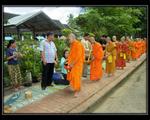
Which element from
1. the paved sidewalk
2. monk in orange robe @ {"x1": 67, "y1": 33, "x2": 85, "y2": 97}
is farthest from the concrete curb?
monk in orange robe @ {"x1": 67, "y1": 33, "x2": 85, "y2": 97}

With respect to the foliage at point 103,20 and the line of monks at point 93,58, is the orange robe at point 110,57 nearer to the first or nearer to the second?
the line of monks at point 93,58

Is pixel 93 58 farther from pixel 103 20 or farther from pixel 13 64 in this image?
pixel 103 20

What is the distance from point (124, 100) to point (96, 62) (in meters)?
3.07

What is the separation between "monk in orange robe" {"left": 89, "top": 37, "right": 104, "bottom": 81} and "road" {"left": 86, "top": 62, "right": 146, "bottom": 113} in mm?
861

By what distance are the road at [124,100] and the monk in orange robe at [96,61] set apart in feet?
2.82

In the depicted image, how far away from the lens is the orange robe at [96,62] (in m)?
12.5

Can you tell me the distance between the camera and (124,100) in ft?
32.2

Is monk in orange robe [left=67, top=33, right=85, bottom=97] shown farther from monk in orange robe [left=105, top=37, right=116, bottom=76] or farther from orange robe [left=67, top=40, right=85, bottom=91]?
monk in orange robe [left=105, top=37, right=116, bottom=76]

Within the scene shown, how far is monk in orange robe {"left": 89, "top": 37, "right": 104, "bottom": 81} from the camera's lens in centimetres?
1249

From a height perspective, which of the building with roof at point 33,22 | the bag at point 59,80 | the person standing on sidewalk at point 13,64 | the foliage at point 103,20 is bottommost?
the bag at point 59,80

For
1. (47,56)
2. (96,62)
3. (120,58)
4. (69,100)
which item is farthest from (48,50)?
(120,58)

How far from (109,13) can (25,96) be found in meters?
15.8

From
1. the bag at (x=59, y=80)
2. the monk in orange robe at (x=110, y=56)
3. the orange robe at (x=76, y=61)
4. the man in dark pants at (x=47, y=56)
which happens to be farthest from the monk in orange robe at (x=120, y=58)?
the orange robe at (x=76, y=61)
